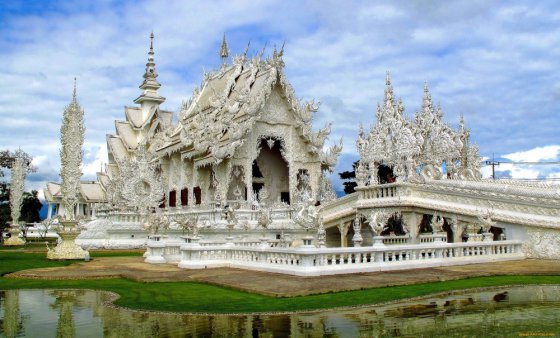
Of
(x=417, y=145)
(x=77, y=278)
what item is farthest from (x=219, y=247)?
(x=417, y=145)

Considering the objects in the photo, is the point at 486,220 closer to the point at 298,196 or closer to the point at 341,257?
the point at 341,257

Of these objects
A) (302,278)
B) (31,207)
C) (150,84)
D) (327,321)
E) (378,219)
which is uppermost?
(150,84)

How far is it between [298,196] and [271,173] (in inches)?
176

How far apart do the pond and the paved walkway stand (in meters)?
1.72

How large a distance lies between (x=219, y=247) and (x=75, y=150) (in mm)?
7867

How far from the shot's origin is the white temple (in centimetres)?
1455

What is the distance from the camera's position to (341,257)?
1172cm

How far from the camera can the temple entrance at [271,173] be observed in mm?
31297

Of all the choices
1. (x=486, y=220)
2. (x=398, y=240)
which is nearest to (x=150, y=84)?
(x=398, y=240)

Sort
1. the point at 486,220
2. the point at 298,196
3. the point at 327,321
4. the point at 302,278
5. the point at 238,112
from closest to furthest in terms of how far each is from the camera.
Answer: the point at 327,321
the point at 302,278
the point at 486,220
the point at 298,196
the point at 238,112

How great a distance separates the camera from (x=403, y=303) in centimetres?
806

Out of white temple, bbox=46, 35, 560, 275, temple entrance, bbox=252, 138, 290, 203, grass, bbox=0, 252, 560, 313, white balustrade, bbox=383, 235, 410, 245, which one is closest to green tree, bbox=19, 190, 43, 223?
white temple, bbox=46, 35, 560, 275

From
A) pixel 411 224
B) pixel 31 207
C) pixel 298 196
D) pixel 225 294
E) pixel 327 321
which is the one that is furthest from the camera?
pixel 31 207

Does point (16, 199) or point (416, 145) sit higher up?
point (416, 145)
